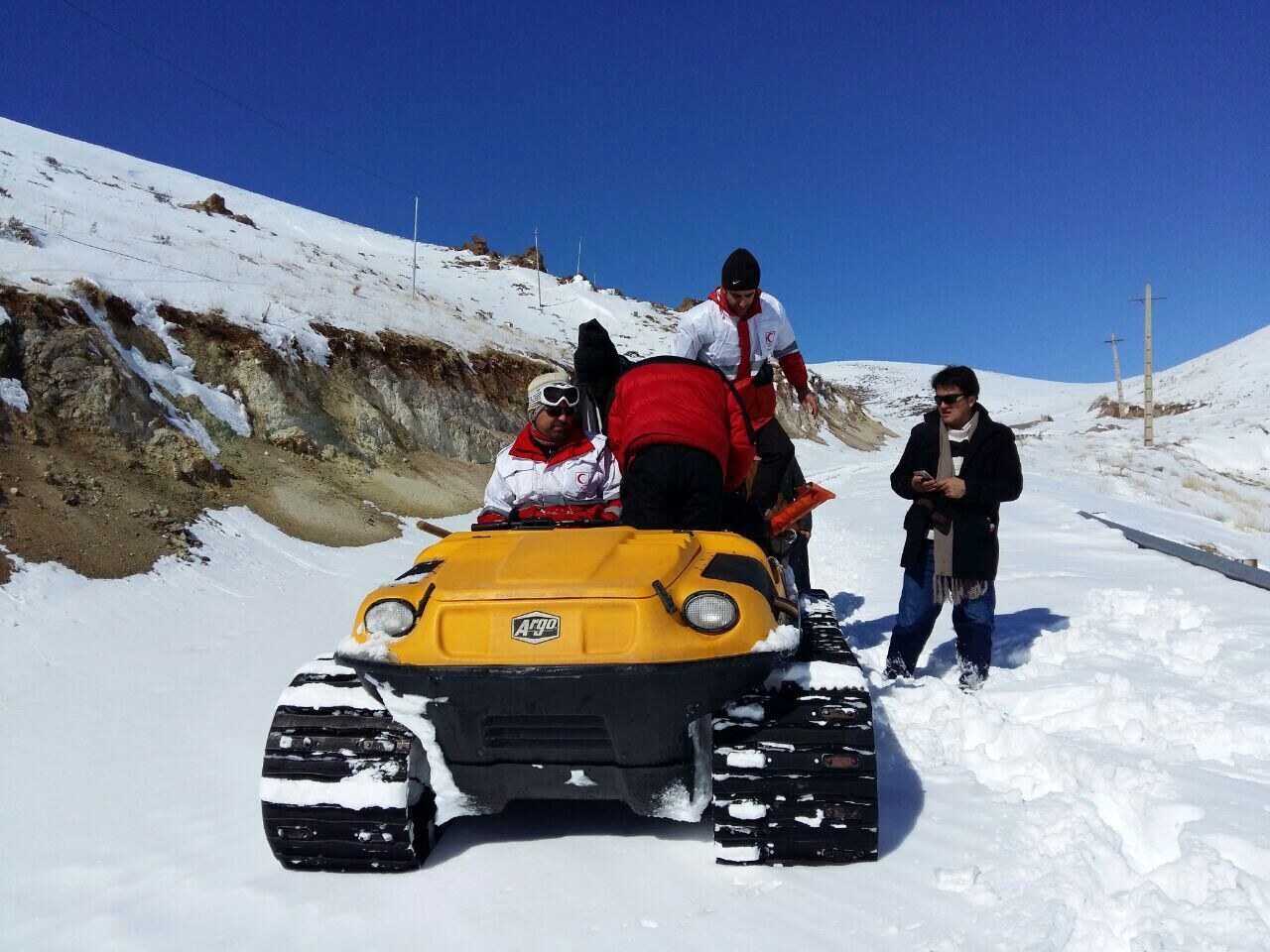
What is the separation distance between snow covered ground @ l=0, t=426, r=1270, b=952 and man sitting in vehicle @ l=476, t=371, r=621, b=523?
148cm

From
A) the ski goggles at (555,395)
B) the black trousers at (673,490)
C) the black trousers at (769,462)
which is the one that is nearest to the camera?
the black trousers at (673,490)

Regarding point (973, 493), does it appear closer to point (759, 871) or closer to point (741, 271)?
point (741, 271)

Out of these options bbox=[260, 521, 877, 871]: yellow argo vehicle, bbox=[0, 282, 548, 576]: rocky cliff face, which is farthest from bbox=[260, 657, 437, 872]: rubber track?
bbox=[0, 282, 548, 576]: rocky cliff face

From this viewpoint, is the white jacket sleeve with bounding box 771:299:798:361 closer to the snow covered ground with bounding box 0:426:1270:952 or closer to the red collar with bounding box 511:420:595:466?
the red collar with bounding box 511:420:595:466

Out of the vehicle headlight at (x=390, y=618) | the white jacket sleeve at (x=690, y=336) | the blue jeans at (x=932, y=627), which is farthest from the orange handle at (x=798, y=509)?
the vehicle headlight at (x=390, y=618)

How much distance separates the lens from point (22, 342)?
859 cm

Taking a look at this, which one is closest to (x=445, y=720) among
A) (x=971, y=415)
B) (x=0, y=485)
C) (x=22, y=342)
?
(x=971, y=415)

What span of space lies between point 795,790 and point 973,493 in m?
2.34

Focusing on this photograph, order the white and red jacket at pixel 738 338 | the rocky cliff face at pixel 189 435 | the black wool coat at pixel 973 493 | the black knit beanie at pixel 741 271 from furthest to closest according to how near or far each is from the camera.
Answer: the rocky cliff face at pixel 189 435
the white and red jacket at pixel 738 338
the black knit beanie at pixel 741 271
the black wool coat at pixel 973 493

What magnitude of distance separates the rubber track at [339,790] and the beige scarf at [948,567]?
9.52 feet

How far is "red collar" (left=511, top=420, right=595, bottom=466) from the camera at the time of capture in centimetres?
414

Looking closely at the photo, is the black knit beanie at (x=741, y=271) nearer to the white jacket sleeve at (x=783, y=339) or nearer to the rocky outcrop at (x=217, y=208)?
the white jacket sleeve at (x=783, y=339)

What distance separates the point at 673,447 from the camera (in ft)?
11.1

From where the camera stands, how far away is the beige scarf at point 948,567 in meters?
4.41
